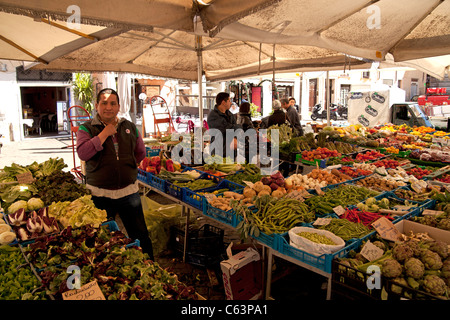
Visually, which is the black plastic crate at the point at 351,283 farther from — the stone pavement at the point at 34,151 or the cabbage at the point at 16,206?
the stone pavement at the point at 34,151

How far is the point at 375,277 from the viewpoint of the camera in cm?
208

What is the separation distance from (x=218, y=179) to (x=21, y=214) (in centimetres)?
239

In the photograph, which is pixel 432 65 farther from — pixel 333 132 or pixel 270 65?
pixel 270 65

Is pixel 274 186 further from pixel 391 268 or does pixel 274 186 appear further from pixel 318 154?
pixel 318 154

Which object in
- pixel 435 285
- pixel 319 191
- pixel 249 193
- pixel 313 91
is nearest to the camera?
pixel 435 285

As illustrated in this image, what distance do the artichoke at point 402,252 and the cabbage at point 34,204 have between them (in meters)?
3.10

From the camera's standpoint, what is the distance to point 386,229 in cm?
279

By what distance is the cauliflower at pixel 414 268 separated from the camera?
210 cm

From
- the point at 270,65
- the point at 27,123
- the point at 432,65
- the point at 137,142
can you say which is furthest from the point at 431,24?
the point at 27,123

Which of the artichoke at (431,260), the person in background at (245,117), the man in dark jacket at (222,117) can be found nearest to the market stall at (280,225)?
the artichoke at (431,260)

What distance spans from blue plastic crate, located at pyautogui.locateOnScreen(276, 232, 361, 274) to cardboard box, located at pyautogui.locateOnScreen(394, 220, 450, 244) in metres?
0.70

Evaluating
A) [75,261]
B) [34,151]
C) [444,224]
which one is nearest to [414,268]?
[444,224]

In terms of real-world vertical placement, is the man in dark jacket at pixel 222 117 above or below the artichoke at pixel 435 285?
above

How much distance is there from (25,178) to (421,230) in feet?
13.9
